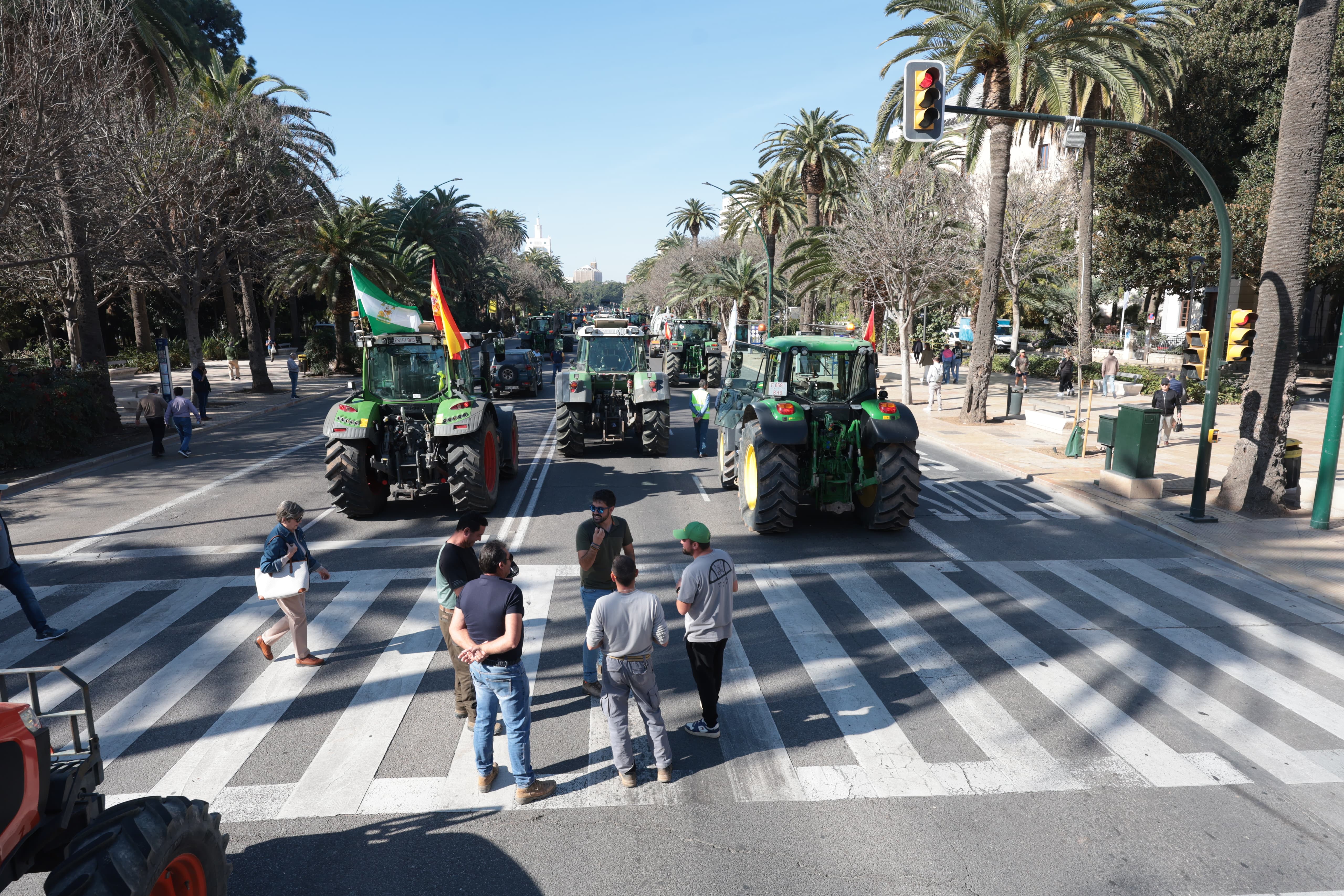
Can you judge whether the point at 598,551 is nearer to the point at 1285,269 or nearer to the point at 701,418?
the point at 701,418

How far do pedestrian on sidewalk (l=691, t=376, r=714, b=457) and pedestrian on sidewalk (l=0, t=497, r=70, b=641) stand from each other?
10806mm

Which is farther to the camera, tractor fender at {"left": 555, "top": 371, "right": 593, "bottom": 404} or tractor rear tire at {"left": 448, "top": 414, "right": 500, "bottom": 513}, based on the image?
tractor fender at {"left": 555, "top": 371, "right": 593, "bottom": 404}

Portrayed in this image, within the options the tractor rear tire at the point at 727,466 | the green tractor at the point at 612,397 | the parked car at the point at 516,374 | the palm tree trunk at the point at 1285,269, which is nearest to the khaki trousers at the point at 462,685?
the tractor rear tire at the point at 727,466

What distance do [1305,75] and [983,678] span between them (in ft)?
35.4

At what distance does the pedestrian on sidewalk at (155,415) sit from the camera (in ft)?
55.7

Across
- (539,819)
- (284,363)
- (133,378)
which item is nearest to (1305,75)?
(539,819)

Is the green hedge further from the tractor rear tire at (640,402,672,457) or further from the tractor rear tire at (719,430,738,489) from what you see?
the tractor rear tire at (719,430,738,489)

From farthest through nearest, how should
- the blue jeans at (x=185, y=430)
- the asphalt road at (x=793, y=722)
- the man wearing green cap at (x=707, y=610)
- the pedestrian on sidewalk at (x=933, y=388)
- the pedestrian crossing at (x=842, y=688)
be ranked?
the pedestrian on sidewalk at (x=933, y=388) < the blue jeans at (x=185, y=430) < the man wearing green cap at (x=707, y=610) < the pedestrian crossing at (x=842, y=688) < the asphalt road at (x=793, y=722)

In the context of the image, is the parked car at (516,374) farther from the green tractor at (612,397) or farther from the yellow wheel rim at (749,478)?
the yellow wheel rim at (749,478)

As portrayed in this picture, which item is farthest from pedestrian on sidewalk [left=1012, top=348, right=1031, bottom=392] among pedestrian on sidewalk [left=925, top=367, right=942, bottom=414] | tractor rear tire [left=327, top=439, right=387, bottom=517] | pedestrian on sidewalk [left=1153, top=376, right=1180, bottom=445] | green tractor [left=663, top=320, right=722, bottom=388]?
tractor rear tire [left=327, top=439, right=387, bottom=517]

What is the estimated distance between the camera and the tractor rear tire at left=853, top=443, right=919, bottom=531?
1077 cm

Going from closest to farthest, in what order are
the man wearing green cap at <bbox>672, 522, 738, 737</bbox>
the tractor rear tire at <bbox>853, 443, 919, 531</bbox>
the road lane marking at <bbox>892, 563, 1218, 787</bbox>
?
the road lane marking at <bbox>892, 563, 1218, 787</bbox> < the man wearing green cap at <bbox>672, 522, 738, 737</bbox> < the tractor rear tire at <bbox>853, 443, 919, 531</bbox>

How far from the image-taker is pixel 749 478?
37.8 ft

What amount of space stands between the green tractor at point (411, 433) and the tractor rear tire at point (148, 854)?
7.74 metres
